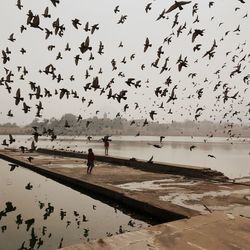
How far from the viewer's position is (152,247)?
628cm

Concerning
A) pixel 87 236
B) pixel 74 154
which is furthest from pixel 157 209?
pixel 74 154

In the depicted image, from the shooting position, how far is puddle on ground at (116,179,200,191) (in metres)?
14.3

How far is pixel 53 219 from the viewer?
11047mm

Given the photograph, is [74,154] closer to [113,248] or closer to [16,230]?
[16,230]

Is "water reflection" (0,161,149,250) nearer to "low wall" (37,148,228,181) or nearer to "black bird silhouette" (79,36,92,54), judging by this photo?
"black bird silhouette" (79,36,92,54)

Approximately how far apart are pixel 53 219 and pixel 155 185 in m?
5.33

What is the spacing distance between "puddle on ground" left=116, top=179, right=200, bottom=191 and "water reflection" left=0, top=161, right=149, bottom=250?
191cm

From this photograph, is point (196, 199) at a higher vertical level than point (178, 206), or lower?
lower

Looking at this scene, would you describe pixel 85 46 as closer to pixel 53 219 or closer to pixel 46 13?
pixel 46 13

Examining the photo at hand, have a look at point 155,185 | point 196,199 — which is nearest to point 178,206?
point 196,199

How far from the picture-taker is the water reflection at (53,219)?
30.5 ft

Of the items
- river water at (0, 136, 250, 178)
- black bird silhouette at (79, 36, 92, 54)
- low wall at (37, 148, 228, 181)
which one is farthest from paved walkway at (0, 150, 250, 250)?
river water at (0, 136, 250, 178)

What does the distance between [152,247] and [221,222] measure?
2.24m

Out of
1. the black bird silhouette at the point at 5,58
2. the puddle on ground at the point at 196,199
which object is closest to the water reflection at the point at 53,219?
the puddle on ground at the point at 196,199
